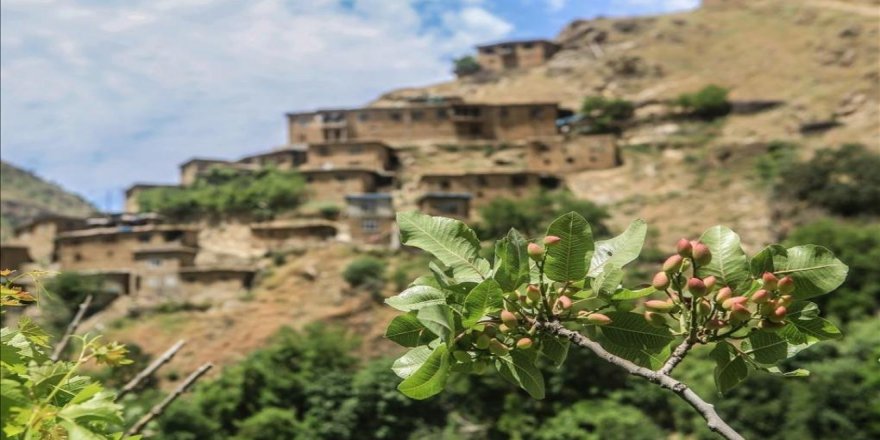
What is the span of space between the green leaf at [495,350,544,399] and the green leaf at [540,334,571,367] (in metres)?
0.08

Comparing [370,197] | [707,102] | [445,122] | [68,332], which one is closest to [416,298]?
[68,332]

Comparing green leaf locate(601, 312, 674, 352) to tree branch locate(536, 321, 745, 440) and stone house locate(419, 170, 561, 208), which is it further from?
stone house locate(419, 170, 561, 208)

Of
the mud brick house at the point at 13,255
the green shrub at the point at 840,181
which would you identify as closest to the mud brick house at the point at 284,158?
the mud brick house at the point at 13,255

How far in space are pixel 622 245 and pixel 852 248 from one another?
4615 centimetres

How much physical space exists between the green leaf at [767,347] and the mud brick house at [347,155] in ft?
203

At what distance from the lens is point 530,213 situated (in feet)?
179

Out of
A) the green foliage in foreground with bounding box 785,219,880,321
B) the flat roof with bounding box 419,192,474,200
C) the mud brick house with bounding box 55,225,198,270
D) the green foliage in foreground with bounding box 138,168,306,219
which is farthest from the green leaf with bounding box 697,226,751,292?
the green foliage in foreground with bounding box 138,168,306,219

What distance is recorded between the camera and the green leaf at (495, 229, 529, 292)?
278 cm

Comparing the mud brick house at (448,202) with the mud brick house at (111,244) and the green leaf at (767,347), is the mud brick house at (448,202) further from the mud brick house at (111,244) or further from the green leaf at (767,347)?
the green leaf at (767,347)

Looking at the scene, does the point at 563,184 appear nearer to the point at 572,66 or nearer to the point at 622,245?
the point at 572,66

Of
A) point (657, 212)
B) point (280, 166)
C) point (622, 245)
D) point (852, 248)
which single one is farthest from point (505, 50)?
point (622, 245)

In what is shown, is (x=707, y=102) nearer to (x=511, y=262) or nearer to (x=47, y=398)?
(x=511, y=262)

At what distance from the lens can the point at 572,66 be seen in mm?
89562

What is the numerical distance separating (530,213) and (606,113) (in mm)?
20930
